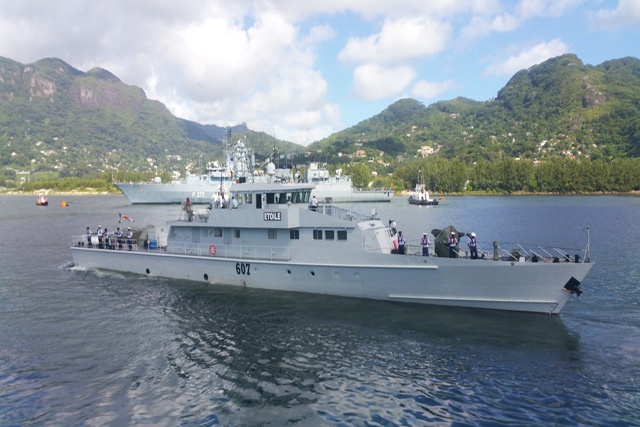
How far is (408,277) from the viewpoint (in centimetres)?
1936

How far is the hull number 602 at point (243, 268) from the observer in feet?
73.7

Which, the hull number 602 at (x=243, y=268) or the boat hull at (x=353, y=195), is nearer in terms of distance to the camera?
the hull number 602 at (x=243, y=268)

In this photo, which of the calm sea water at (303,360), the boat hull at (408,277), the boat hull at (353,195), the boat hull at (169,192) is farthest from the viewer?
the boat hull at (353,195)

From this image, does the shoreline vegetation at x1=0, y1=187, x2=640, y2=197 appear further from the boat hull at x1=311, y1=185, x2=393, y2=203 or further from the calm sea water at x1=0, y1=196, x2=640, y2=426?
the calm sea water at x1=0, y1=196, x2=640, y2=426

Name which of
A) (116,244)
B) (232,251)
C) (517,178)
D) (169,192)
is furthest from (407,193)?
(232,251)

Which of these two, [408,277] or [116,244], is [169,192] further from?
[408,277]

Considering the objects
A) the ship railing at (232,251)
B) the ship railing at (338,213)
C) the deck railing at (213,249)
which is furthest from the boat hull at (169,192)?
the ship railing at (338,213)

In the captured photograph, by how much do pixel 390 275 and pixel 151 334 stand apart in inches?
410

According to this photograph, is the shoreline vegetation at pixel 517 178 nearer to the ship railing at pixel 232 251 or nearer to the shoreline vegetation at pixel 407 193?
the shoreline vegetation at pixel 407 193

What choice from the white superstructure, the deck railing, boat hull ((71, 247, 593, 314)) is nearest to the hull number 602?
boat hull ((71, 247, 593, 314))

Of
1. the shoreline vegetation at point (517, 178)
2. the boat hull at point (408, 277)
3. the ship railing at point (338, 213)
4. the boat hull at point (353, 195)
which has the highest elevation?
the shoreline vegetation at point (517, 178)

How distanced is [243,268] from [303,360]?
9.19 metres

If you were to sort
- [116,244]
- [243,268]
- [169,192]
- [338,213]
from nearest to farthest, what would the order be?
[338,213] → [243,268] → [116,244] → [169,192]

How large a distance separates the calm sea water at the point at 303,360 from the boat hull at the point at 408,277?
569mm
